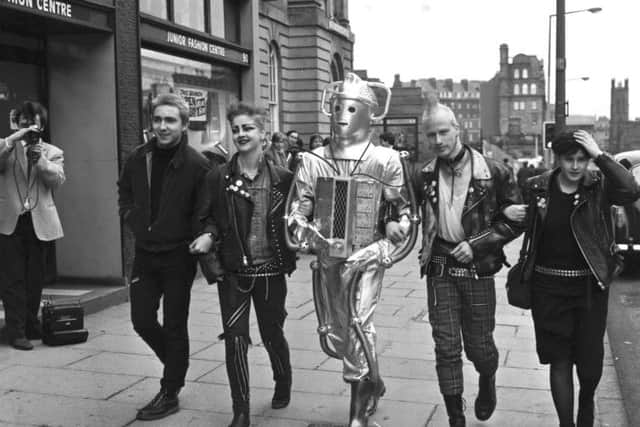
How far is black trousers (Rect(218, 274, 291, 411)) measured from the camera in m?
4.77

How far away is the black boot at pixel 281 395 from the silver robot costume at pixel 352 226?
75 centimetres

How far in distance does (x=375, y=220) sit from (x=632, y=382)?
306 centimetres

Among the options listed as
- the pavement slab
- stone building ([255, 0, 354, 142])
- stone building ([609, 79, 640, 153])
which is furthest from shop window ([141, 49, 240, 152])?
stone building ([609, 79, 640, 153])

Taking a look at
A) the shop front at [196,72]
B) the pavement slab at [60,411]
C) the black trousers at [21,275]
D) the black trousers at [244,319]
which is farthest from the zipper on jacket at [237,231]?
the shop front at [196,72]

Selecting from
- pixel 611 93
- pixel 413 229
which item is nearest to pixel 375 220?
pixel 413 229

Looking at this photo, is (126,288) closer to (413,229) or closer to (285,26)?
(413,229)

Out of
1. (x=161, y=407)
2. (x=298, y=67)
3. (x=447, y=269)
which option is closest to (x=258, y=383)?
(x=161, y=407)

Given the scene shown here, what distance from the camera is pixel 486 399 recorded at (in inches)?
194

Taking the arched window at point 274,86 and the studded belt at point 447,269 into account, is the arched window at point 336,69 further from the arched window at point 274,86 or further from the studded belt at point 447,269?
the studded belt at point 447,269

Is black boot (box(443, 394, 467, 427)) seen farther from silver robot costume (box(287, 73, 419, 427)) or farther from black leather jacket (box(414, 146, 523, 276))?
black leather jacket (box(414, 146, 523, 276))

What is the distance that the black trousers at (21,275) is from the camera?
6.77 metres

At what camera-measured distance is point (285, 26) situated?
21.6 meters

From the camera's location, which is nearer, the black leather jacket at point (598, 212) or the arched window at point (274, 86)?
the black leather jacket at point (598, 212)

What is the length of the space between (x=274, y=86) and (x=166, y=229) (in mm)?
17232
